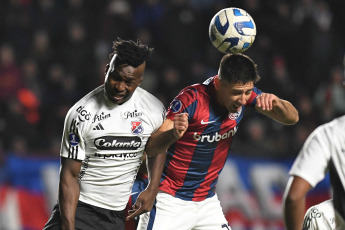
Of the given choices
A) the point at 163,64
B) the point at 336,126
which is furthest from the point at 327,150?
the point at 163,64

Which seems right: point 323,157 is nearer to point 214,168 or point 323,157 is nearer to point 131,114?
point 131,114

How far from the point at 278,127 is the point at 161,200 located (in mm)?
5043

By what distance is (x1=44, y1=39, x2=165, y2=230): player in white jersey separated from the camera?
4684mm

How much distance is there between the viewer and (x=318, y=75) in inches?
438

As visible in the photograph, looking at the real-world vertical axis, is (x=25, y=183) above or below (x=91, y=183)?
below

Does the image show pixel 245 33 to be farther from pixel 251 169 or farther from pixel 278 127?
pixel 278 127

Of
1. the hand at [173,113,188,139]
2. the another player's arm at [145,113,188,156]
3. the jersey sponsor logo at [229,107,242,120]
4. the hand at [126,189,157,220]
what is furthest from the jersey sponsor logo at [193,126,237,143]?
the hand at [173,113,188,139]

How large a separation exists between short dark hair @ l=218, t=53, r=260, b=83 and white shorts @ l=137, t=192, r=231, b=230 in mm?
1088

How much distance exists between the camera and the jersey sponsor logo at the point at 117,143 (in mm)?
4777

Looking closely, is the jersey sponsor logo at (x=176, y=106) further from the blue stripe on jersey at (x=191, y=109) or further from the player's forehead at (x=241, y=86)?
the player's forehead at (x=241, y=86)

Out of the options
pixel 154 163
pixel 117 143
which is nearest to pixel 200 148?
pixel 154 163

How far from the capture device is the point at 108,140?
4789 mm

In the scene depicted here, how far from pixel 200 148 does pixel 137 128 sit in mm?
741

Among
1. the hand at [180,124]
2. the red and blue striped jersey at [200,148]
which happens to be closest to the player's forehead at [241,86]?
the red and blue striped jersey at [200,148]
